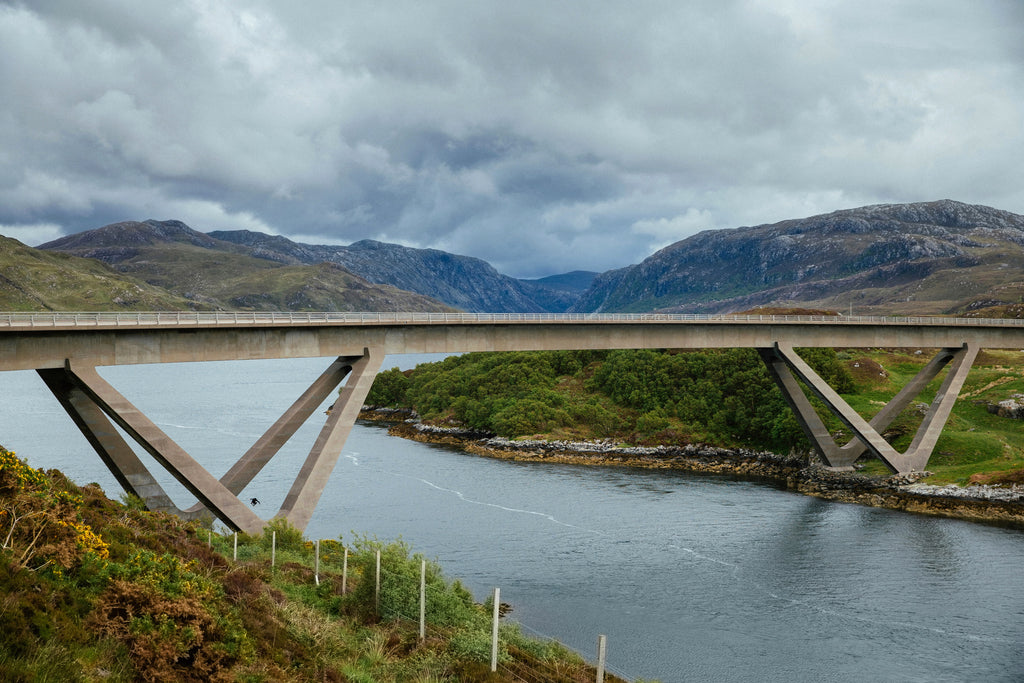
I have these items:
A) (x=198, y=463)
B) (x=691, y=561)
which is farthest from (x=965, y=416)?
(x=198, y=463)

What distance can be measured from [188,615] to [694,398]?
84.2 metres

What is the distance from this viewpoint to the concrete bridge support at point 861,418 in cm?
6234

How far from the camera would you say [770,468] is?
243 ft

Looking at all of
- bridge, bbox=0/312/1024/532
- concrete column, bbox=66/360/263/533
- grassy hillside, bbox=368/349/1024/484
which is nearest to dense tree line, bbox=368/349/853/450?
grassy hillside, bbox=368/349/1024/484

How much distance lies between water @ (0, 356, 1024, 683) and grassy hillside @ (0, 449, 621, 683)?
33.7 ft

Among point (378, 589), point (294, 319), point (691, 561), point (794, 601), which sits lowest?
point (794, 601)

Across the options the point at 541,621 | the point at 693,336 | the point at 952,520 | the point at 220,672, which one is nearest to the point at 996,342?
the point at 952,520

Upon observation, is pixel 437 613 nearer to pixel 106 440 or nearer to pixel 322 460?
pixel 322 460

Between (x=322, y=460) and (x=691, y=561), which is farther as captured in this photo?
(x=691, y=561)

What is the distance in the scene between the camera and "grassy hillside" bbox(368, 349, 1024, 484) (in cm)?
7400

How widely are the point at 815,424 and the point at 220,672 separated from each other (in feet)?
204

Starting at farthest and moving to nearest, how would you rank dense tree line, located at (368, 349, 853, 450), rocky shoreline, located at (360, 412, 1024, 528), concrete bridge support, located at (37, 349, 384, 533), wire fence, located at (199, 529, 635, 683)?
dense tree line, located at (368, 349, 853, 450), rocky shoreline, located at (360, 412, 1024, 528), concrete bridge support, located at (37, 349, 384, 533), wire fence, located at (199, 529, 635, 683)

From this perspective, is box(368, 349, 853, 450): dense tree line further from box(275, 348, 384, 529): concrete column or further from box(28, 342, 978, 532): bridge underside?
box(275, 348, 384, 529): concrete column

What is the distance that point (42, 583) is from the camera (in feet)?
46.1
